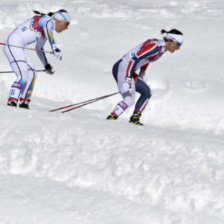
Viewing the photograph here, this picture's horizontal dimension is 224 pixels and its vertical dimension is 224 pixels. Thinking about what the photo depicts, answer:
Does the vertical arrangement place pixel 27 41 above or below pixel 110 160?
above

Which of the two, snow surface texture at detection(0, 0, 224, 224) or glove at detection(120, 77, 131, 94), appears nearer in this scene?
snow surface texture at detection(0, 0, 224, 224)

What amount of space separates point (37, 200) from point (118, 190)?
2.90ft

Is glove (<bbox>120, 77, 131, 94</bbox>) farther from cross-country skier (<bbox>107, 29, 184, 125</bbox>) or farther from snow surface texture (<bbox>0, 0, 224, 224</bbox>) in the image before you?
snow surface texture (<bbox>0, 0, 224, 224</bbox>)

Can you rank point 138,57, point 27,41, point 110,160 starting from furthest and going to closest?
point 27,41, point 138,57, point 110,160

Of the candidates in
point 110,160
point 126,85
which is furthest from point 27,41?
point 110,160

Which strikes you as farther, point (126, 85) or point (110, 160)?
point (126, 85)

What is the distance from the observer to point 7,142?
709cm

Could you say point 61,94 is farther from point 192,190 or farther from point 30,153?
point 192,190

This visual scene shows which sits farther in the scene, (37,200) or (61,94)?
(61,94)

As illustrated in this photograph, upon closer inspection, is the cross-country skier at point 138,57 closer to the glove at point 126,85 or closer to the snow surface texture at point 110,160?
the glove at point 126,85

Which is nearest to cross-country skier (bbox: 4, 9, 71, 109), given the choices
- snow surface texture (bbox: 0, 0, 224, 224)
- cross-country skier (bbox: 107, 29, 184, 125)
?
snow surface texture (bbox: 0, 0, 224, 224)

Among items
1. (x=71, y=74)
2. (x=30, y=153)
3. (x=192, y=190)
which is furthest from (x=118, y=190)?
(x=71, y=74)

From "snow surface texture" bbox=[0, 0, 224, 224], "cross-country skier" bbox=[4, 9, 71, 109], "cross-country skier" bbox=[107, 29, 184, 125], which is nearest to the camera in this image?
"snow surface texture" bbox=[0, 0, 224, 224]

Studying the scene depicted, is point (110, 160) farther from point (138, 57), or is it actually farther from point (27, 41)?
point (27, 41)
